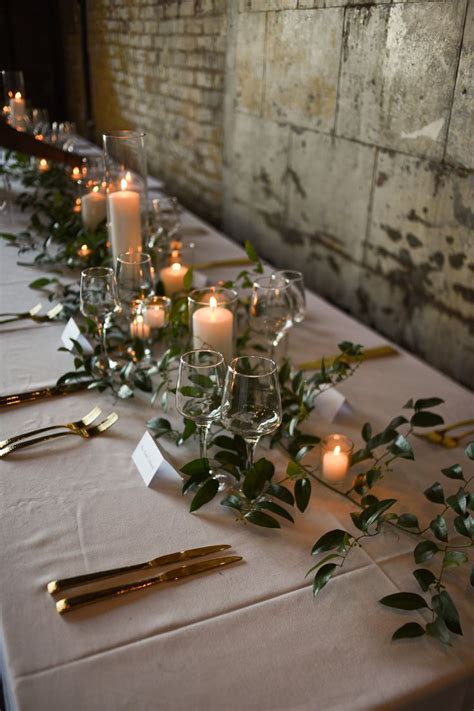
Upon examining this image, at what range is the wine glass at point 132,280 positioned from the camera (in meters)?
1.61

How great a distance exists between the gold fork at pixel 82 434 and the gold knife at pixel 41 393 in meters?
0.15

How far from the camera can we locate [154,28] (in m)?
4.75

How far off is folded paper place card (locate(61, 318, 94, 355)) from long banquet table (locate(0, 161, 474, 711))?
1.13 ft

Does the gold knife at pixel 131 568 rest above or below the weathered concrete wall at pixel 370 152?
below

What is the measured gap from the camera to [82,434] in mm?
1345

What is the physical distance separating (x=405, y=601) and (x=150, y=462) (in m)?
0.53

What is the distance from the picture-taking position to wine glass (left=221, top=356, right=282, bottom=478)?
3.30 ft

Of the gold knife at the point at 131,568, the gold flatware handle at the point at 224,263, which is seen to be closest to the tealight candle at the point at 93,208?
the gold flatware handle at the point at 224,263

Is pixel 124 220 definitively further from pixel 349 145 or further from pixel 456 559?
pixel 456 559

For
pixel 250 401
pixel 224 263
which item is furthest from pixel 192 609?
pixel 224 263

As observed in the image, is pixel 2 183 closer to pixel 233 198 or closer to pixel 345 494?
pixel 233 198

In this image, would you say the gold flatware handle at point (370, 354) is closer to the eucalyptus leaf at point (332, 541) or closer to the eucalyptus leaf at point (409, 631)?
the eucalyptus leaf at point (332, 541)

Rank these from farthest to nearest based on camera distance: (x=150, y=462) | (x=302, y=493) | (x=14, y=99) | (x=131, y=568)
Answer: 1. (x=14, y=99)
2. (x=150, y=462)
3. (x=302, y=493)
4. (x=131, y=568)

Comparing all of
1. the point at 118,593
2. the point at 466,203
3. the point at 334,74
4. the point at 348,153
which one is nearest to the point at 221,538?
the point at 118,593
